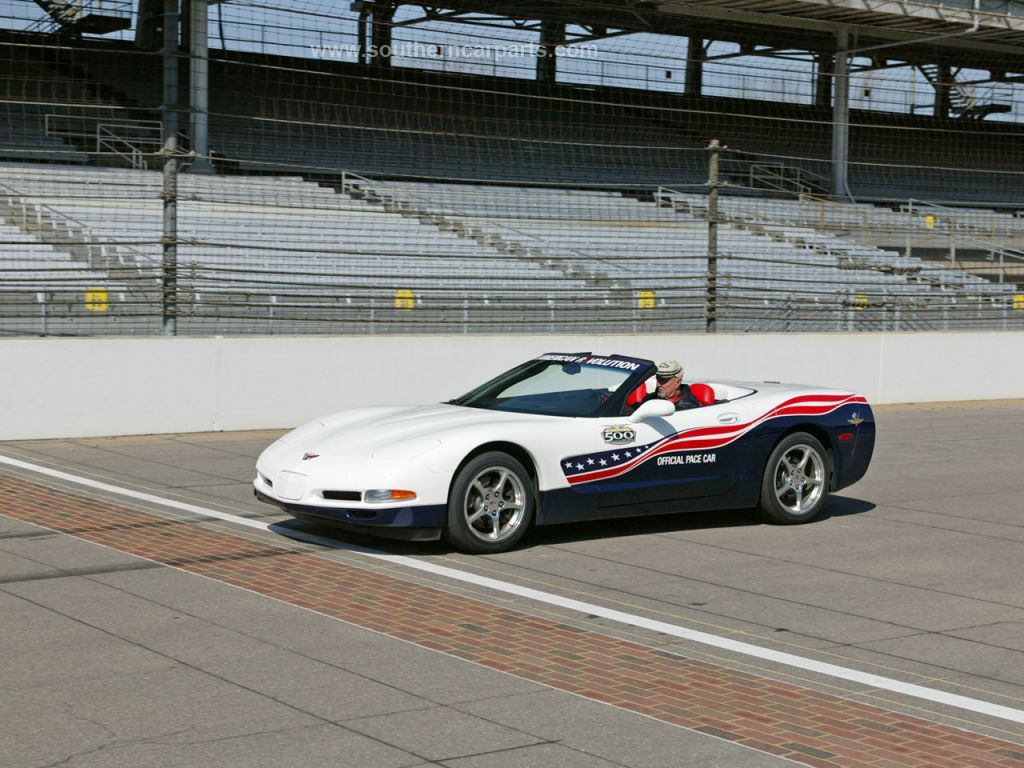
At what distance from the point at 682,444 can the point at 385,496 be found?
2.12m

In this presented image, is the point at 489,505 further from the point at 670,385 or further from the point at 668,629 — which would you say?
the point at 668,629

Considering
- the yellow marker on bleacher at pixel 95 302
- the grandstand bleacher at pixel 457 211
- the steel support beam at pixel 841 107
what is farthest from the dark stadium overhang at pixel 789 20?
the yellow marker on bleacher at pixel 95 302

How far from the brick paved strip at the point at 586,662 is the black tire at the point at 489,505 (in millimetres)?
681

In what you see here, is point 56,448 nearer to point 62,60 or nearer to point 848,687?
point 848,687

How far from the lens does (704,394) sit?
9320mm

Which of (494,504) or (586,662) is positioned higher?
(494,504)

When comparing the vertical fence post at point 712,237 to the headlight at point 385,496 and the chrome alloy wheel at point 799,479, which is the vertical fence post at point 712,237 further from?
the headlight at point 385,496

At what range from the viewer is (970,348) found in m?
19.8

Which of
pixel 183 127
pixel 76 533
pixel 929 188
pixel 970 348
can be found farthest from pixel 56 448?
pixel 929 188

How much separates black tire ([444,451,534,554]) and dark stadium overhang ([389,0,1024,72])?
77.9ft

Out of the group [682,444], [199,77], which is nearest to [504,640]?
[682,444]

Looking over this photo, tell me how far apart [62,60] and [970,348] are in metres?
21.6

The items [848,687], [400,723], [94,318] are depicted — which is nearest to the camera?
[400,723]

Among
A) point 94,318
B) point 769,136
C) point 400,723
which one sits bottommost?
point 400,723
